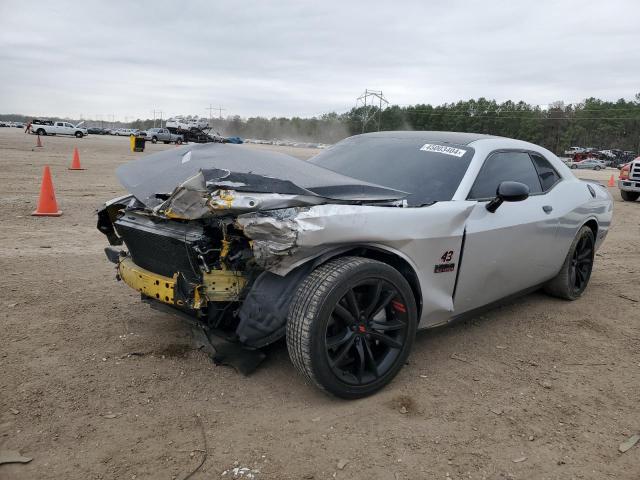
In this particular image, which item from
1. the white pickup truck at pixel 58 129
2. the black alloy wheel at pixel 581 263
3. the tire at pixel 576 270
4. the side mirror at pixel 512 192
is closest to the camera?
the side mirror at pixel 512 192

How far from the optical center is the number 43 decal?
3265mm

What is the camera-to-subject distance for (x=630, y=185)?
1491cm

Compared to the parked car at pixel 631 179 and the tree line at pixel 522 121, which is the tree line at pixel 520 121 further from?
the parked car at pixel 631 179

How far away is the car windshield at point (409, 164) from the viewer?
3.60 metres

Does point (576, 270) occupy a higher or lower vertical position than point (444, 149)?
lower

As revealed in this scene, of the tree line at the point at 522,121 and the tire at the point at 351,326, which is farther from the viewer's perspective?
the tree line at the point at 522,121

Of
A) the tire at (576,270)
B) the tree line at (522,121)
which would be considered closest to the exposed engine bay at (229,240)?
the tire at (576,270)

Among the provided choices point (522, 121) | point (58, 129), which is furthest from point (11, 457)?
point (522, 121)

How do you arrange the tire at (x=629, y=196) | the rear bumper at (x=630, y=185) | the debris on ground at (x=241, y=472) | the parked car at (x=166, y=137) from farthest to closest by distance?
the parked car at (x=166, y=137) < the tire at (x=629, y=196) < the rear bumper at (x=630, y=185) < the debris on ground at (x=241, y=472)

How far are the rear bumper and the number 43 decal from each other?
14.2m

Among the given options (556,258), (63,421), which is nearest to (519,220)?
(556,258)

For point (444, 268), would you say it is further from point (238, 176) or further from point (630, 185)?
point (630, 185)

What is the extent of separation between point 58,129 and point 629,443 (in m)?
54.5

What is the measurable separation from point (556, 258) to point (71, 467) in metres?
4.02
